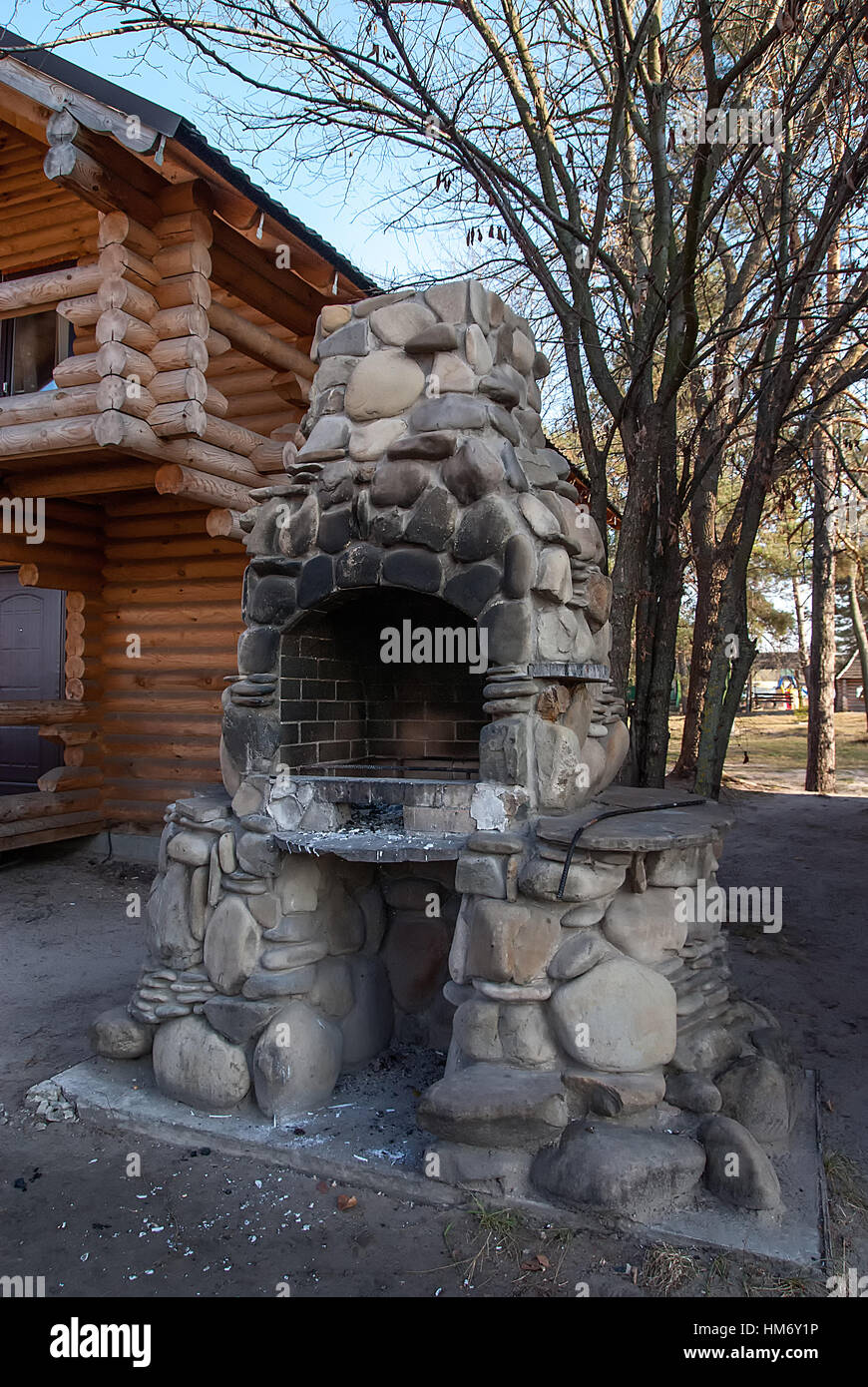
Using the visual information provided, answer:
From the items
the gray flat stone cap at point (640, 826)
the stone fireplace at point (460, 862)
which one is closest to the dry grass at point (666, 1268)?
the stone fireplace at point (460, 862)

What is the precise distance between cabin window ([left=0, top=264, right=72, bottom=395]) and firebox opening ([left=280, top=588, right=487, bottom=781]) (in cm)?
575

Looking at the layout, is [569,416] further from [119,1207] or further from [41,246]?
[119,1207]

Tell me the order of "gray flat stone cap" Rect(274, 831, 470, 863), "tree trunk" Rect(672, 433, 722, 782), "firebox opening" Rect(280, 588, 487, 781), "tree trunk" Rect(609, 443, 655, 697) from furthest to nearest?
"tree trunk" Rect(672, 433, 722, 782), "tree trunk" Rect(609, 443, 655, 697), "firebox opening" Rect(280, 588, 487, 781), "gray flat stone cap" Rect(274, 831, 470, 863)

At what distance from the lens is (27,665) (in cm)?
1012

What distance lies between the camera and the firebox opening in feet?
14.1

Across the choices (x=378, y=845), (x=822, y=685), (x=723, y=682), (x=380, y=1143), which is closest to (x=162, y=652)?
(x=723, y=682)

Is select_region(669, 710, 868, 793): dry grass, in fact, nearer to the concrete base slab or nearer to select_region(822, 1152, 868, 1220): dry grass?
select_region(822, 1152, 868, 1220): dry grass

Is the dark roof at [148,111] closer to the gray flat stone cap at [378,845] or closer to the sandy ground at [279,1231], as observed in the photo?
the gray flat stone cap at [378,845]

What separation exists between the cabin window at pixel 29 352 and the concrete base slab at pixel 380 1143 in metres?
7.11

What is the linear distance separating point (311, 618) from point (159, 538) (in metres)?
4.93

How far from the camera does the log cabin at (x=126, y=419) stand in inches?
244

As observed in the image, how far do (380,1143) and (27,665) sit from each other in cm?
841

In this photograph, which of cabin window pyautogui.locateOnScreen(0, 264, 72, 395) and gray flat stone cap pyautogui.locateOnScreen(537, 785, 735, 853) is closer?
gray flat stone cap pyautogui.locateOnScreen(537, 785, 735, 853)

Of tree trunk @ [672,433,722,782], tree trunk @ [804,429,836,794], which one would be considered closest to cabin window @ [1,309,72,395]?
tree trunk @ [672,433,722,782]
